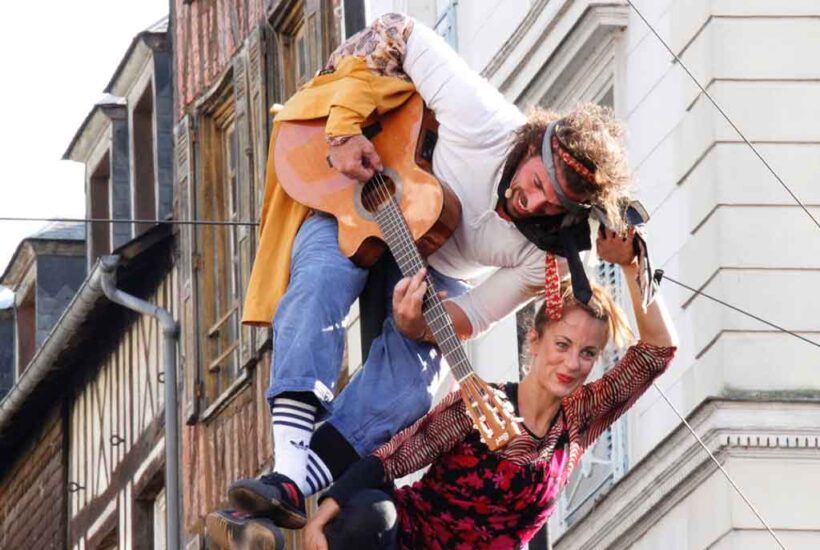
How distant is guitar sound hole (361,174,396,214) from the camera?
1038 cm

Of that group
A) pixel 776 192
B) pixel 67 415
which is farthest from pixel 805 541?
pixel 67 415

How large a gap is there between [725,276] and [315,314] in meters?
5.15

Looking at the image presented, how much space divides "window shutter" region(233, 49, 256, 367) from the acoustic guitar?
530 inches

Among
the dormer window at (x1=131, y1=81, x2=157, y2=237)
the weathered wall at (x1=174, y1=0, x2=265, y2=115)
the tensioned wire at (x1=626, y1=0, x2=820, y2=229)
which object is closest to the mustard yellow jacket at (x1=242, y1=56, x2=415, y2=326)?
the tensioned wire at (x1=626, y1=0, x2=820, y2=229)

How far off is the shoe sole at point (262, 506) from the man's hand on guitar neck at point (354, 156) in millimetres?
1051

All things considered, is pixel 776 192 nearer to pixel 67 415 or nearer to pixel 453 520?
pixel 453 520

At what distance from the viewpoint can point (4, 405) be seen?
31.7 m

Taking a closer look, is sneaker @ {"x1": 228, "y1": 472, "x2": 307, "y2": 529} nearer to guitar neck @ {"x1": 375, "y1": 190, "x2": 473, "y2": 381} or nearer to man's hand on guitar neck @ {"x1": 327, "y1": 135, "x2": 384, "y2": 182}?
guitar neck @ {"x1": 375, "y1": 190, "x2": 473, "y2": 381}

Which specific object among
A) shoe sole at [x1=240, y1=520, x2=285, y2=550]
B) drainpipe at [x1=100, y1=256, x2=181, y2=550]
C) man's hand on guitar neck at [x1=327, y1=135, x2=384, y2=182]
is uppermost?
drainpipe at [x1=100, y1=256, x2=181, y2=550]

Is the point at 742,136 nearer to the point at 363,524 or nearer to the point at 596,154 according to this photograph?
the point at 596,154

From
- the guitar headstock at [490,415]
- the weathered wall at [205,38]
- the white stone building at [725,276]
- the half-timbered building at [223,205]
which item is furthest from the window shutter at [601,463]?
the weathered wall at [205,38]

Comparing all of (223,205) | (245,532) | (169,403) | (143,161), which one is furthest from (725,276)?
(143,161)

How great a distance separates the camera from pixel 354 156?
10328mm

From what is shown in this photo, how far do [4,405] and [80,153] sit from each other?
2.59 m
